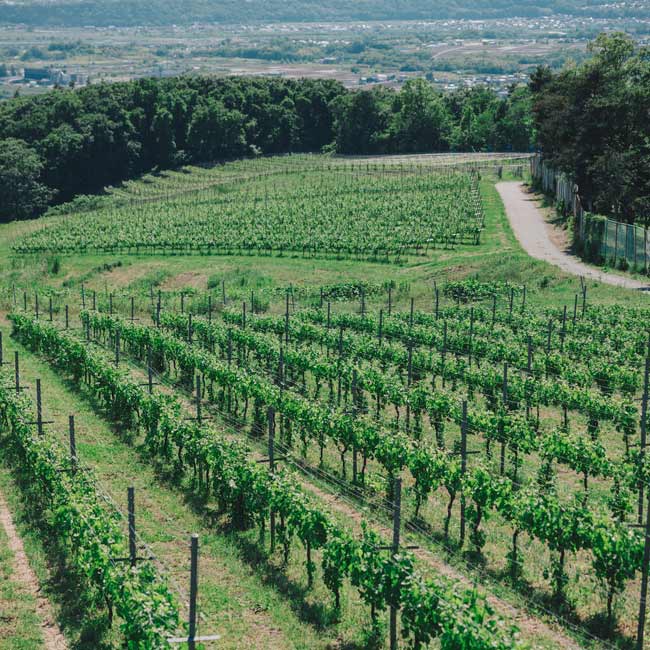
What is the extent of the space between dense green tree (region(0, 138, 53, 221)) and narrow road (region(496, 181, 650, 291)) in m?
41.0

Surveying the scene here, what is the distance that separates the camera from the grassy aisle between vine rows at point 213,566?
49.0 ft

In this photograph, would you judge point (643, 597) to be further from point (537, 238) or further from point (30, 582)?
point (537, 238)

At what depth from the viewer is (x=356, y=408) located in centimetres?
2177

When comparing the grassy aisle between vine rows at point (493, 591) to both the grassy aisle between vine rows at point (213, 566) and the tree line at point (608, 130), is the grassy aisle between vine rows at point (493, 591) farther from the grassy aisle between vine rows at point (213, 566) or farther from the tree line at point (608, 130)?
the tree line at point (608, 130)

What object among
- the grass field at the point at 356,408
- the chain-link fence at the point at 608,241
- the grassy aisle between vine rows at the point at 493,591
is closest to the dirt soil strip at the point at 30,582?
the grass field at the point at 356,408

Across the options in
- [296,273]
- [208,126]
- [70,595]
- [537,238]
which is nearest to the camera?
[70,595]

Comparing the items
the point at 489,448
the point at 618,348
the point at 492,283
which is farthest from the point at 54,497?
the point at 492,283

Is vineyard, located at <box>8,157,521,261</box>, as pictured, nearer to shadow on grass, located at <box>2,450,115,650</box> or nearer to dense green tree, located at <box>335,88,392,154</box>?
dense green tree, located at <box>335,88,392,154</box>

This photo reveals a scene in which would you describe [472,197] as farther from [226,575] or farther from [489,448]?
[226,575]

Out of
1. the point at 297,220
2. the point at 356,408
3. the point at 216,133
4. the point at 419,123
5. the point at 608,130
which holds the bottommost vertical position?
the point at 356,408

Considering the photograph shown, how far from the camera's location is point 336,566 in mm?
15078

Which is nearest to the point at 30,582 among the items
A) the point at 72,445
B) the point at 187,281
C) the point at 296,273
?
the point at 72,445

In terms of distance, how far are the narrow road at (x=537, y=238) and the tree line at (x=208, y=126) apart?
86.3 feet

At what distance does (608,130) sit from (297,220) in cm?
1919
